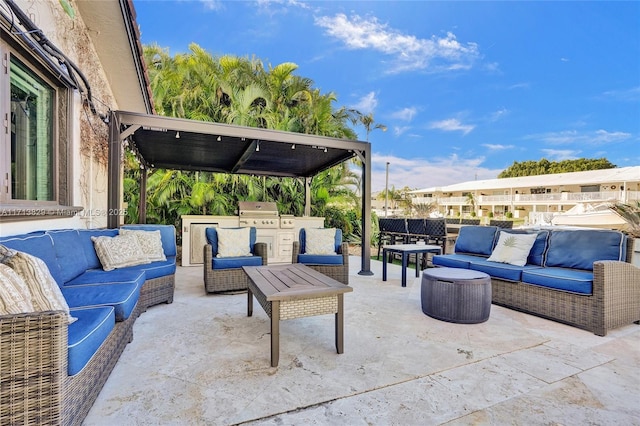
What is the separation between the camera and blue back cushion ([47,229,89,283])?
2.56m

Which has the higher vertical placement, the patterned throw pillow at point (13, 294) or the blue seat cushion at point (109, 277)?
the patterned throw pillow at point (13, 294)

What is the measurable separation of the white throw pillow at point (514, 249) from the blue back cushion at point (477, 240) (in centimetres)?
30

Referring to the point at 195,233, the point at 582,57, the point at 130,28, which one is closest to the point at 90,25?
the point at 130,28

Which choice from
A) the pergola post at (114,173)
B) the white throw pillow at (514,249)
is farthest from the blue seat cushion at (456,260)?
the pergola post at (114,173)

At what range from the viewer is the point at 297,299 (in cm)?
225

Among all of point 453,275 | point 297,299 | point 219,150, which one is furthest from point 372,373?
point 219,150

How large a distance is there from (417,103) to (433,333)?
66.0 ft

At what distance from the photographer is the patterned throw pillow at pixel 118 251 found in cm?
320

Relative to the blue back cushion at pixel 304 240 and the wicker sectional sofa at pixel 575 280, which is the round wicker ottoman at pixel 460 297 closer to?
the wicker sectional sofa at pixel 575 280

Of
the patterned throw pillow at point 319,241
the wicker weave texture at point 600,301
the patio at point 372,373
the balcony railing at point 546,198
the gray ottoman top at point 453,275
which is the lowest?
the patio at point 372,373

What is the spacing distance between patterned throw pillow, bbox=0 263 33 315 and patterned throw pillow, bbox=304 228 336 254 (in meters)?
3.56

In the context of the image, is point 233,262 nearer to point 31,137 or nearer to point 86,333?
point 31,137

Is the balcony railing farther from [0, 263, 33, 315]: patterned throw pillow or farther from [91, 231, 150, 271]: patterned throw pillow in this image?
[0, 263, 33, 315]: patterned throw pillow

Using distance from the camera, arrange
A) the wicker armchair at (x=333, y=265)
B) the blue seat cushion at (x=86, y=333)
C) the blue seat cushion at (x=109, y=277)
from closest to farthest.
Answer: the blue seat cushion at (x=86, y=333) → the blue seat cushion at (x=109, y=277) → the wicker armchair at (x=333, y=265)
